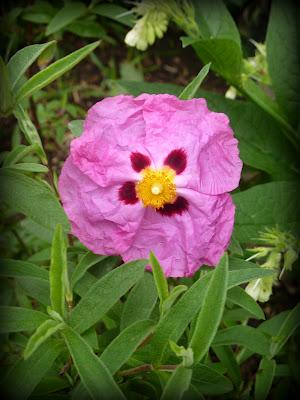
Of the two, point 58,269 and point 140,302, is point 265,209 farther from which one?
point 58,269

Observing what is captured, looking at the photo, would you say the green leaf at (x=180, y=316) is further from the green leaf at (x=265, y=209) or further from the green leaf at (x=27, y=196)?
the green leaf at (x=265, y=209)

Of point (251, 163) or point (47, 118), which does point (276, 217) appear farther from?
point (47, 118)

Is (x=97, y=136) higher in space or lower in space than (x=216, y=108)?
higher

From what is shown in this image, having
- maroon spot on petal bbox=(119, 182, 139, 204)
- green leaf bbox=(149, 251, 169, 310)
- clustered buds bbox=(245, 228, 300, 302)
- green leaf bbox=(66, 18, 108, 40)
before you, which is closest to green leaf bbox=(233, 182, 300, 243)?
clustered buds bbox=(245, 228, 300, 302)

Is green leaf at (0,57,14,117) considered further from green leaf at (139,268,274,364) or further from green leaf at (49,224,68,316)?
green leaf at (139,268,274,364)

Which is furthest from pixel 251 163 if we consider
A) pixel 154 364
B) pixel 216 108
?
pixel 154 364

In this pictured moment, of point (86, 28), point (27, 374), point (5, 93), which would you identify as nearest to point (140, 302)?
point (27, 374)
